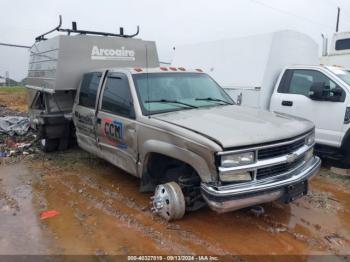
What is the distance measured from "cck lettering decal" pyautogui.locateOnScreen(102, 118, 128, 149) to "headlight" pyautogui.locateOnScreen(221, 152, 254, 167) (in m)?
1.85

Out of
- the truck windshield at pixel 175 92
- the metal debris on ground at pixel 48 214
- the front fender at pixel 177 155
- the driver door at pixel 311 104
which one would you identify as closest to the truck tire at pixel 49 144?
the metal debris on ground at pixel 48 214

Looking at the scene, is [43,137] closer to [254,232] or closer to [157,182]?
[157,182]

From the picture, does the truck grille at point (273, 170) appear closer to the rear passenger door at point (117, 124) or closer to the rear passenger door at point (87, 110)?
the rear passenger door at point (117, 124)

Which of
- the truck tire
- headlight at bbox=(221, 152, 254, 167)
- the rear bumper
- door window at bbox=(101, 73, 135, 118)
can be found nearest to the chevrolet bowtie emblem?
the rear bumper

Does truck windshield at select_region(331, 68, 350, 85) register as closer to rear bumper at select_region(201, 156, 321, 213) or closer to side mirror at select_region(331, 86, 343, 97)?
side mirror at select_region(331, 86, 343, 97)

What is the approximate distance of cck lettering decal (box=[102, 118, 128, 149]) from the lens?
16.9 ft

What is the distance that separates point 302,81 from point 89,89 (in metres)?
4.03

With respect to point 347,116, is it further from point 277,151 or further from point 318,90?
point 277,151

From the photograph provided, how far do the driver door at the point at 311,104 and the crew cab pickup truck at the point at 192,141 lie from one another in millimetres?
1876

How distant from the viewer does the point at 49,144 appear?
26.4 feet

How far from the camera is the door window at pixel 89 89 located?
6.08 meters

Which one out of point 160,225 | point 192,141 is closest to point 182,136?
point 192,141

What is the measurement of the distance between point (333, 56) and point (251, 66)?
328 cm

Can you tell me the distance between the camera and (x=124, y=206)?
5000mm
